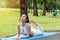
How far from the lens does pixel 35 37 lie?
8523 millimetres

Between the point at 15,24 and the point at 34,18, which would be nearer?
the point at 15,24

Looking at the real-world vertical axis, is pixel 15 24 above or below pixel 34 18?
above

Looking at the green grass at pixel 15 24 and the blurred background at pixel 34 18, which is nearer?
Answer: the green grass at pixel 15 24

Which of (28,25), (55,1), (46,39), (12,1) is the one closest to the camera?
(28,25)

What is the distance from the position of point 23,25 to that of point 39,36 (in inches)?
46.6

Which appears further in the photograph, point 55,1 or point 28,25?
point 55,1

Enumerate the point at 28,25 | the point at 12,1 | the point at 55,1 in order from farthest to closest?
1. the point at 12,1
2. the point at 55,1
3. the point at 28,25

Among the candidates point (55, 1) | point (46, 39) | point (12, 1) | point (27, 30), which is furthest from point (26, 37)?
point (12, 1)

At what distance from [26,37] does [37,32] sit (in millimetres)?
923

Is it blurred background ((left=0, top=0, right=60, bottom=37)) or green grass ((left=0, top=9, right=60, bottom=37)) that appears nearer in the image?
green grass ((left=0, top=9, right=60, bottom=37))

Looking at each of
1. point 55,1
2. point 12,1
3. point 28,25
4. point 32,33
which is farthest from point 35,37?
point 12,1

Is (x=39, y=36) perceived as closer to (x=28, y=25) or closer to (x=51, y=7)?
(x=28, y=25)

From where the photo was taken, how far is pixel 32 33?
8586mm

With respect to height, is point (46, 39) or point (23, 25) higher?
point (23, 25)
